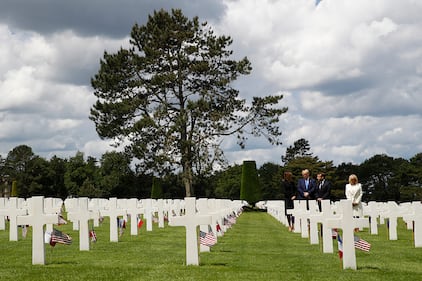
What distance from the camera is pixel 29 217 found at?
10562 mm

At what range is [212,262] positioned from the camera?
10.9 meters

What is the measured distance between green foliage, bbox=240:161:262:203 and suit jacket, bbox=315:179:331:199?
40469 mm

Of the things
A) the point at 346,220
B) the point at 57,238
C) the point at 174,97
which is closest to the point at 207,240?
the point at 57,238

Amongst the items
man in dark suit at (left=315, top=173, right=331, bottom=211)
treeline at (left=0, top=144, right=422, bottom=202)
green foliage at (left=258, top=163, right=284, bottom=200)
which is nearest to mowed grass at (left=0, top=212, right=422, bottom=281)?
man in dark suit at (left=315, top=173, right=331, bottom=211)

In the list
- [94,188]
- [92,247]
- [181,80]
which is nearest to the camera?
[92,247]

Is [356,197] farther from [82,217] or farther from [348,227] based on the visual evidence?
[82,217]

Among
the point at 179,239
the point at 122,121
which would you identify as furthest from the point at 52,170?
the point at 179,239

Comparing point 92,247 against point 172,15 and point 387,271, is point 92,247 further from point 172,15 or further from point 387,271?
point 172,15

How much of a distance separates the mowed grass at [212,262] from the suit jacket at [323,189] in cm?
219

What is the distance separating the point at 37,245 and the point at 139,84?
120ft

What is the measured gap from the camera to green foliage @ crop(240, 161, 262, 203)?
2303 inches

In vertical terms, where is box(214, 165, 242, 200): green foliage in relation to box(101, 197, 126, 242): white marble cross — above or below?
above

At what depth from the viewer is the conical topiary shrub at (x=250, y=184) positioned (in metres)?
58.5

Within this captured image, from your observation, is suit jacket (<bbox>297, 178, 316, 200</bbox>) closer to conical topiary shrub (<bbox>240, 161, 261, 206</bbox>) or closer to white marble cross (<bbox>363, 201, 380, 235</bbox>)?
white marble cross (<bbox>363, 201, 380, 235</bbox>)
